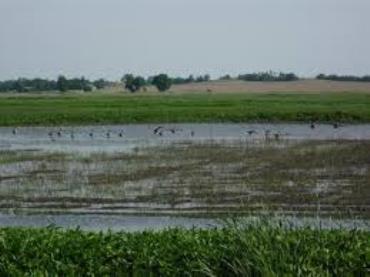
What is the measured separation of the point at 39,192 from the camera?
23.3 metres

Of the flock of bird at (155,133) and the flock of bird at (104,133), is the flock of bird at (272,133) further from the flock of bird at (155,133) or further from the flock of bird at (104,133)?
the flock of bird at (104,133)

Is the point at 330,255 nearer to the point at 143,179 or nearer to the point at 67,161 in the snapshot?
the point at 143,179

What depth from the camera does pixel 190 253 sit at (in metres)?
9.44

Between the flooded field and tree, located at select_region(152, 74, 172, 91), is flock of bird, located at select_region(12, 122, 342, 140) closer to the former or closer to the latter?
the flooded field

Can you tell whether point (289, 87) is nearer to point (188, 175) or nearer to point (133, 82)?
point (133, 82)

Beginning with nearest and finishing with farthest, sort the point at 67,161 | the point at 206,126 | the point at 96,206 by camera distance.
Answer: the point at 96,206, the point at 67,161, the point at 206,126

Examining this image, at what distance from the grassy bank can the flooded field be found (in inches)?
141

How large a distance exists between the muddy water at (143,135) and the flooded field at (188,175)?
0.51ft

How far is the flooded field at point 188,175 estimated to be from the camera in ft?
67.2

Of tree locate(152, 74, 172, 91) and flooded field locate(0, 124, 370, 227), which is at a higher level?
flooded field locate(0, 124, 370, 227)

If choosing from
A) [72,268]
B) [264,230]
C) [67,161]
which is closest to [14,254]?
[72,268]

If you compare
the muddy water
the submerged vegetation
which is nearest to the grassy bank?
the submerged vegetation

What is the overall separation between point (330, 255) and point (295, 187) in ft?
45.9

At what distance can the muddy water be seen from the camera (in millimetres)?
40031
